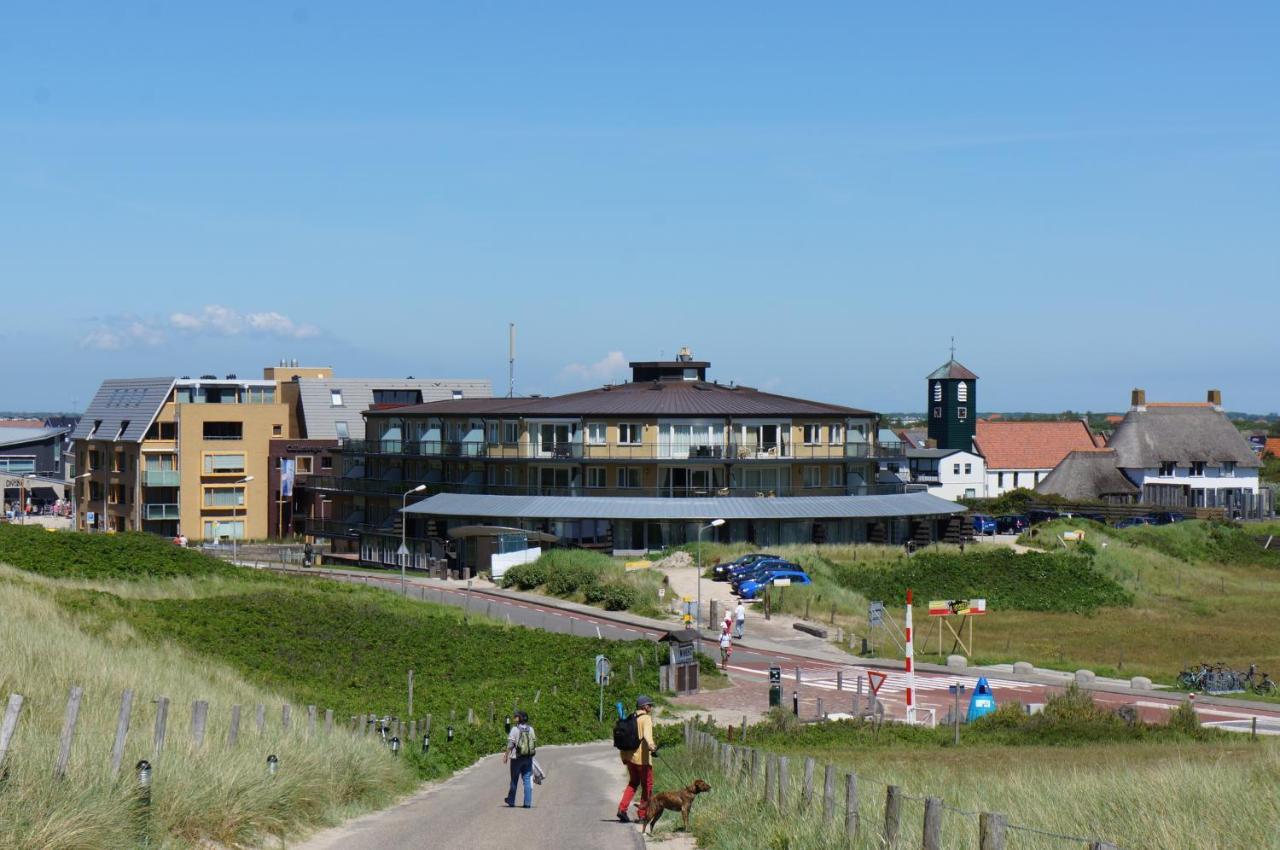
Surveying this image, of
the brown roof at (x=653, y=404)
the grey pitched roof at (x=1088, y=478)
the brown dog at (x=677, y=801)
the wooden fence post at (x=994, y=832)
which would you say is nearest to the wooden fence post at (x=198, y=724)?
the brown dog at (x=677, y=801)

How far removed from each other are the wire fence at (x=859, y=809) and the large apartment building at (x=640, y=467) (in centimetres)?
5500

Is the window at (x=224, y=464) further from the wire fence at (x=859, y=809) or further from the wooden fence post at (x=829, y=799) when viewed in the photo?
the wooden fence post at (x=829, y=799)

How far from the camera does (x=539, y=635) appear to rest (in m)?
51.3

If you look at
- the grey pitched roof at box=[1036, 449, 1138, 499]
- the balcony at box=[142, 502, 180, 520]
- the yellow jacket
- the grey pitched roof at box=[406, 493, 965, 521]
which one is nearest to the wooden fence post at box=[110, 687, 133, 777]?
the yellow jacket

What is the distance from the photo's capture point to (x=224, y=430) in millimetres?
102938

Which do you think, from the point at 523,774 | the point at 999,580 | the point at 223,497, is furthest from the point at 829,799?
the point at 223,497

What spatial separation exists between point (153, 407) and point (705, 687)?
66560 millimetres

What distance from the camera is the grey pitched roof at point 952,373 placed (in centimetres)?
12262

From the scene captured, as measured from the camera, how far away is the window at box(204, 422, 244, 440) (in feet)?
336

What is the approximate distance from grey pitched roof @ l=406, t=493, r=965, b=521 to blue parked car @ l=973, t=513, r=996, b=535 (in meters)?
14.4

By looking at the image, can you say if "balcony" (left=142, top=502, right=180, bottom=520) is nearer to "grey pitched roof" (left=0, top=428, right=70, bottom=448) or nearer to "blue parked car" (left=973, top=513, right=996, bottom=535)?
"blue parked car" (left=973, top=513, right=996, bottom=535)

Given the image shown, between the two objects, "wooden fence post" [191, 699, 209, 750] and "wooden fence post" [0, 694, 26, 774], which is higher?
"wooden fence post" [0, 694, 26, 774]

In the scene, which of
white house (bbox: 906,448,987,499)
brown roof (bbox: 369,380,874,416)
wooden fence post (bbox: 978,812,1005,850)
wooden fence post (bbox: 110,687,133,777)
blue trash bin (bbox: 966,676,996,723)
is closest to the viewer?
wooden fence post (bbox: 978,812,1005,850)

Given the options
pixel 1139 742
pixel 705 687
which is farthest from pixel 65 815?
pixel 705 687
